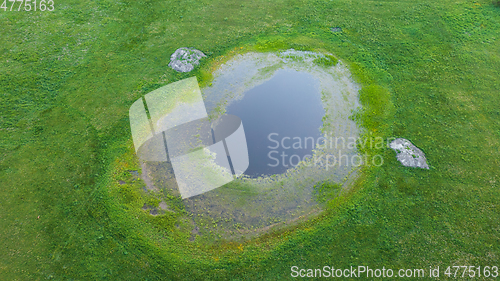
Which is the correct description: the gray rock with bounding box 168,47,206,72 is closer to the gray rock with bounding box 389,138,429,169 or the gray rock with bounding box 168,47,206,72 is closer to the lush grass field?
the lush grass field

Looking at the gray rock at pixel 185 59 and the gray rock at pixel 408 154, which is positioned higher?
the gray rock at pixel 185 59

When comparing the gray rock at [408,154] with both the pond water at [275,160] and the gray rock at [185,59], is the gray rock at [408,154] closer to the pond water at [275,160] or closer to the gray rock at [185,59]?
the pond water at [275,160]

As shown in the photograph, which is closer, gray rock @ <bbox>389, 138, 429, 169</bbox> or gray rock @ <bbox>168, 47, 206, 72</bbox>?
gray rock @ <bbox>389, 138, 429, 169</bbox>

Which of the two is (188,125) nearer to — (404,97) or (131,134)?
(131,134)

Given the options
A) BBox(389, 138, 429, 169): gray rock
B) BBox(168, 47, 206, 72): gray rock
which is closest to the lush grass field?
BBox(389, 138, 429, 169): gray rock

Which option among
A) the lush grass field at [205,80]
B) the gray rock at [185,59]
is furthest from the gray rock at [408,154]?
the gray rock at [185,59]

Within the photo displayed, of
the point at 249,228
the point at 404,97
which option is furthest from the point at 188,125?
the point at 404,97

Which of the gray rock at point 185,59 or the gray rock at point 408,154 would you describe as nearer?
the gray rock at point 408,154
